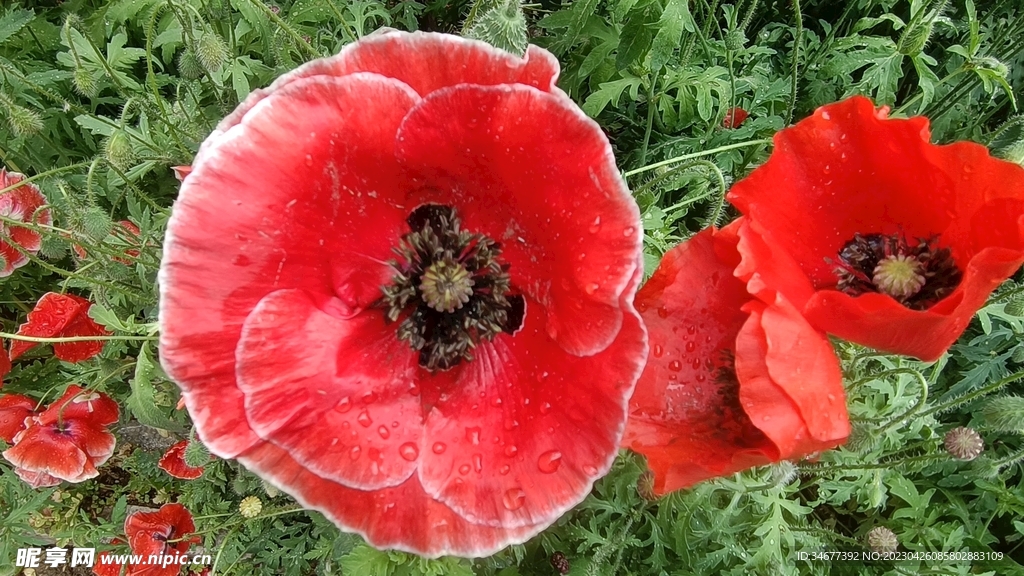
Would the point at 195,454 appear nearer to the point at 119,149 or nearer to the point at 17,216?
the point at 119,149

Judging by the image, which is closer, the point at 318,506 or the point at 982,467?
the point at 318,506

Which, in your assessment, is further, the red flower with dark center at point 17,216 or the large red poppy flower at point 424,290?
the red flower with dark center at point 17,216

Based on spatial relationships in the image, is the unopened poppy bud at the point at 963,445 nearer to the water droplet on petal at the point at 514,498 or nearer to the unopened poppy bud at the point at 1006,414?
the unopened poppy bud at the point at 1006,414

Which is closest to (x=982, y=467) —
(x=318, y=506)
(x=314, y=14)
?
(x=318, y=506)

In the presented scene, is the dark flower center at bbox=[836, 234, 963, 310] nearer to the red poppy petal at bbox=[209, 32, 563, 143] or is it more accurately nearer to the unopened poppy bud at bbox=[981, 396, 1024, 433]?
the unopened poppy bud at bbox=[981, 396, 1024, 433]

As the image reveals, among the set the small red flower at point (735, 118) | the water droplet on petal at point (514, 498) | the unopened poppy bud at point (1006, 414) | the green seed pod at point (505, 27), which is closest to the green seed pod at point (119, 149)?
the green seed pod at point (505, 27)

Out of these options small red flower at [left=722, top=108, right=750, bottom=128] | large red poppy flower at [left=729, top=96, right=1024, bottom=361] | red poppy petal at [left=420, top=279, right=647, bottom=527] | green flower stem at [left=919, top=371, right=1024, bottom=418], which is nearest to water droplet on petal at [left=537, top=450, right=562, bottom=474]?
red poppy petal at [left=420, top=279, right=647, bottom=527]

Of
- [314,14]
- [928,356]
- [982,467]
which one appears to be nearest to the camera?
[928,356]

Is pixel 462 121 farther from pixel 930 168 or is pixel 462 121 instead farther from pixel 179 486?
pixel 179 486
